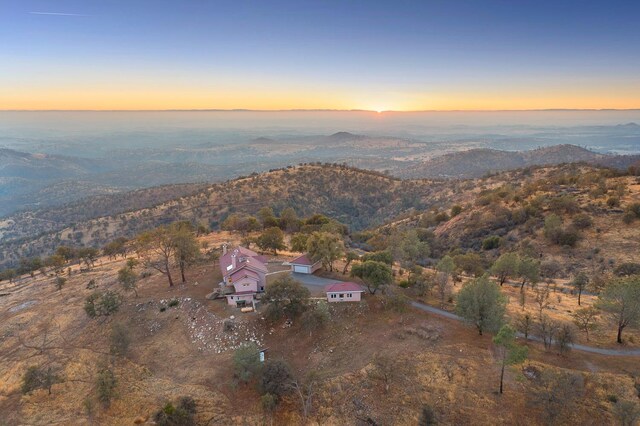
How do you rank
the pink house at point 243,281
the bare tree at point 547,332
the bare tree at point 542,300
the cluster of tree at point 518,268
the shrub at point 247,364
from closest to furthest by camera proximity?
the shrub at point 247,364, the bare tree at point 547,332, the bare tree at point 542,300, the pink house at point 243,281, the cluster of tree at point 518,268

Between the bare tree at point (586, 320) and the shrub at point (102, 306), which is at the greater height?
the bare tree at point (586, 320)

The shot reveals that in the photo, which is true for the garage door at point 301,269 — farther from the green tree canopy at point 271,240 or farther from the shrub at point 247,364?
the shrub at point 247,364

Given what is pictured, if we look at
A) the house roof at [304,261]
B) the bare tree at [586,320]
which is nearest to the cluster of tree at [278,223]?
the house roof at [304,261]

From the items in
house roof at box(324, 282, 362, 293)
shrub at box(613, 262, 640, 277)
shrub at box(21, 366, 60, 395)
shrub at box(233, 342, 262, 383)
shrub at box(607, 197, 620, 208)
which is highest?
shrub at box(607, 197, 620, 208)

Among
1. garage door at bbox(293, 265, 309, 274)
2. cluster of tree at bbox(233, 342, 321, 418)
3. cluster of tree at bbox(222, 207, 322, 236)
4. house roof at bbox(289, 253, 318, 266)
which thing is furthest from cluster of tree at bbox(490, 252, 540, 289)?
cluster of tree at bbox(222, 207, 322, 236)

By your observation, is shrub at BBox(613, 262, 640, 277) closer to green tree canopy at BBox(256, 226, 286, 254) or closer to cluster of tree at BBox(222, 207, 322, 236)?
cluster of tree at BBox(222, 207, 322, 236)

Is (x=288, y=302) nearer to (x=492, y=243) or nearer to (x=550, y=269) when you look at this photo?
(x=550, y=269)

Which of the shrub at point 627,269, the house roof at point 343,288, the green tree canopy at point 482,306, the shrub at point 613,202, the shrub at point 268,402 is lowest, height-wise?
the shrub at point 268,402

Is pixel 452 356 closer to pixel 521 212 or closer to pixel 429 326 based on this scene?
pixel 429 326

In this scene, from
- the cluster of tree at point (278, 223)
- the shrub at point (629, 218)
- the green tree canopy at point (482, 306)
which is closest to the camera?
the green tree canopy at point (482, 306)
